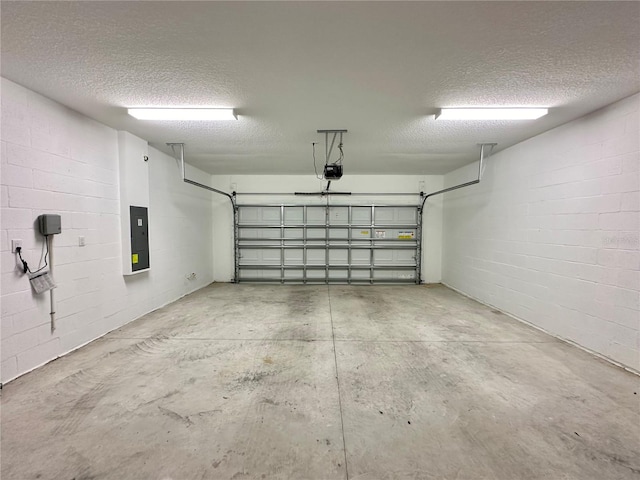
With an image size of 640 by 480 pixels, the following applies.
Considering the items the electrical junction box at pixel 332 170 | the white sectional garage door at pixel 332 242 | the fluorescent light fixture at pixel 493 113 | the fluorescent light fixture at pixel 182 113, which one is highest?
the fluorescent light fixture at pixel 182 113

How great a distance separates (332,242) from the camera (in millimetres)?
6062

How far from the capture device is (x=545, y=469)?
4.45 ft

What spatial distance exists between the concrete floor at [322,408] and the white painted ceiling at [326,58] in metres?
2.55

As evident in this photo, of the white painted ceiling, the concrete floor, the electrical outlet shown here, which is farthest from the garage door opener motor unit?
the electrical outlet

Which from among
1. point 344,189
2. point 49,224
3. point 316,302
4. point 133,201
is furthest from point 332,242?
point 49,224

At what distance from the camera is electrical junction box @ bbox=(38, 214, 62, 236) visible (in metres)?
2.32

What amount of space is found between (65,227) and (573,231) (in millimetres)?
5597

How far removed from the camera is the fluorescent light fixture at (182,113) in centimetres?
263

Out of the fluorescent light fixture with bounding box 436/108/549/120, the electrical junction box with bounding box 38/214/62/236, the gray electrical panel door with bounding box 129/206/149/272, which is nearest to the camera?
the electrical junction box with bounding box 38/214/62/236

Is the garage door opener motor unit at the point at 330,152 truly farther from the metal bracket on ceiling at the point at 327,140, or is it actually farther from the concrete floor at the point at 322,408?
the concrete floor at the point at 322,408

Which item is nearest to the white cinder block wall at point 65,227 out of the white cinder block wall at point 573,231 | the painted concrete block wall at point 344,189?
the painted concrete block wall at point 344,189

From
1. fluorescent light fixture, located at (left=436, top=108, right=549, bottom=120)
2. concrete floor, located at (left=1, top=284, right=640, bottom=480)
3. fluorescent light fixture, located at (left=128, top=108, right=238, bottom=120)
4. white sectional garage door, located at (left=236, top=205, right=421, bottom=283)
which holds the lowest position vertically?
concrete floor, located at (left=1, top=284, right=640, bottom=480)

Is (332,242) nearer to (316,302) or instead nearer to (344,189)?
(344,189)

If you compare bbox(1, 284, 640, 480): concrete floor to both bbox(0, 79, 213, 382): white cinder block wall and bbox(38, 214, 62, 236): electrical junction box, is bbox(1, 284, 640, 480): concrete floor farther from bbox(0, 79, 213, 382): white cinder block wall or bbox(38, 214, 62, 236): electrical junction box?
bbox(38, 214, 62, 236): electrical junction box
